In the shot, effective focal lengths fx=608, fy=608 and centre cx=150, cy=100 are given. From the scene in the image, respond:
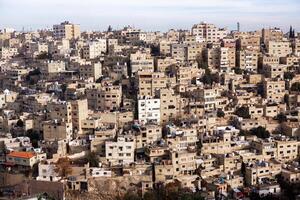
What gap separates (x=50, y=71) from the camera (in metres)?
19.6

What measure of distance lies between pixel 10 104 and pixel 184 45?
6.90 m

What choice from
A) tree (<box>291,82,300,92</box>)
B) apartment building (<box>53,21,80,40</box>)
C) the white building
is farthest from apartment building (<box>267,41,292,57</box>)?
apartment building (<box>53,21,80,40</box>)

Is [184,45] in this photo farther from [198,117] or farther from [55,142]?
[55,142]

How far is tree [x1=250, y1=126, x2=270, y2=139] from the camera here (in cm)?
1439

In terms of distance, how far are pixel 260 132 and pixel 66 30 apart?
55.4ft

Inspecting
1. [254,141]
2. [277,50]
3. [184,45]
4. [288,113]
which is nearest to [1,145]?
[254,141]

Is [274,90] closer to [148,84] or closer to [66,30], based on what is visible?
[148,84]

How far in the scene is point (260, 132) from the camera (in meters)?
14.5

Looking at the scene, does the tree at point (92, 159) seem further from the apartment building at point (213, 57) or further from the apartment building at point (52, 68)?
the apartment building at point (213, 57)

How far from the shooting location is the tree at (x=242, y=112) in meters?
15.7

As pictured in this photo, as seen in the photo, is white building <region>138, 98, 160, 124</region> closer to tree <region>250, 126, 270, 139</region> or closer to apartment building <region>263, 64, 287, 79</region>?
tree <region>250, 126, 270, 139</region>

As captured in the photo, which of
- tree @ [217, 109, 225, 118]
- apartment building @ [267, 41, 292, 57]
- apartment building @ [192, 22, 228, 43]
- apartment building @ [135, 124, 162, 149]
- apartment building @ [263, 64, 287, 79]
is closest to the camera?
apartment building @ [135, 124, 162, 149]

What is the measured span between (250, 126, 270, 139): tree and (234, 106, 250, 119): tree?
106 centimetres

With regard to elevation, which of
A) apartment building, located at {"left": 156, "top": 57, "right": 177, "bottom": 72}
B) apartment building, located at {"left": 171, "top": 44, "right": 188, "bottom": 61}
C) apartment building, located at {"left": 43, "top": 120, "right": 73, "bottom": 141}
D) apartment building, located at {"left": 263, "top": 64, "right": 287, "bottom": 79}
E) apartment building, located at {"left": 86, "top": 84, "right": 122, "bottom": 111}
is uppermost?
apartment building, located at {"left": 171, "top": 44, "right": 188, "bottom": 61}
